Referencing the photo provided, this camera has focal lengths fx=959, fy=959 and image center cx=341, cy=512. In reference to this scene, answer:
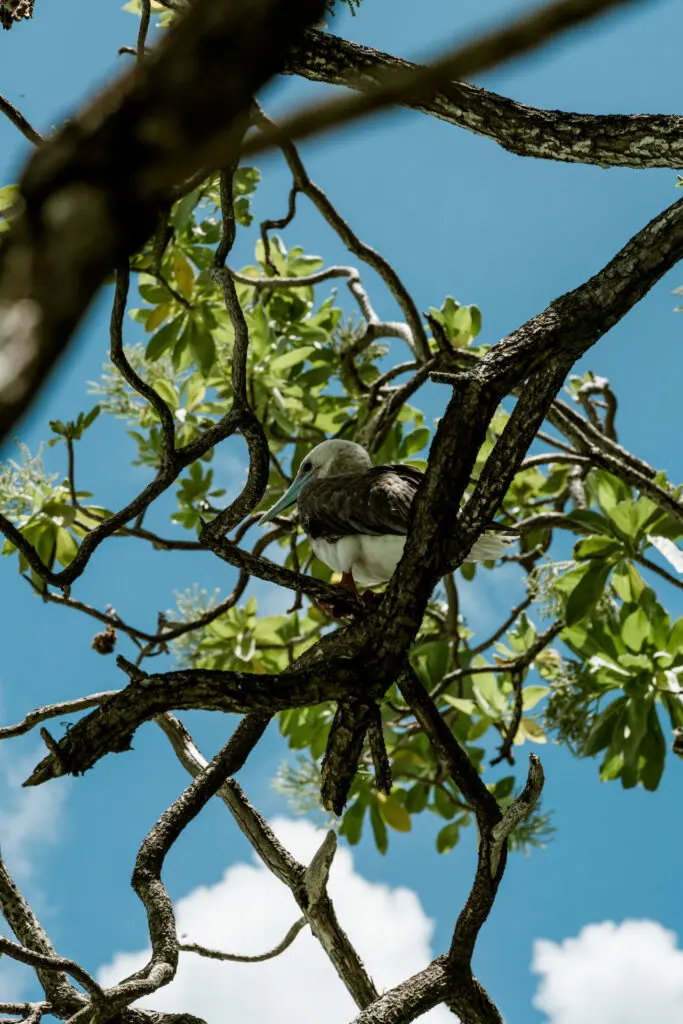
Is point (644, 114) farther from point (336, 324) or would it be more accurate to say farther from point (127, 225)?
point (336, 324)

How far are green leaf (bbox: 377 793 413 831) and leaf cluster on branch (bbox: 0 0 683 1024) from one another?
0.01 meters

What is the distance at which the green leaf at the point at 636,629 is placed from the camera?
4016 mm

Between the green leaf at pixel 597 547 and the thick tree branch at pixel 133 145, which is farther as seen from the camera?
the green leaf at pixel 597 547

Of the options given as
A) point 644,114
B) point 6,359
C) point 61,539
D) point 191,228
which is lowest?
point 6,359

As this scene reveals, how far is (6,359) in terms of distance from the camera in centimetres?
70

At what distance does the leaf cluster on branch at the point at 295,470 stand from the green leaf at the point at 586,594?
1 centimetres

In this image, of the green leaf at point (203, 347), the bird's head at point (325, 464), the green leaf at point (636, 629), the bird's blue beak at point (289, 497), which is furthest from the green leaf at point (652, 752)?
the green leaf at point (203, 347)

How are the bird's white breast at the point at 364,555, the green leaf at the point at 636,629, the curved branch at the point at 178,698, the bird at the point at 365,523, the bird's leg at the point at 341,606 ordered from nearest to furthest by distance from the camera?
the curved branch at the point at 178,698
the bird's leg at the point at 341,606
the bird at the point at 365,523
the bird's white breast at the point at 364,555
the green leaf at the point at 636,629

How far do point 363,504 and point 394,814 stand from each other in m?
2.18

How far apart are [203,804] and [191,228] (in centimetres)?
294

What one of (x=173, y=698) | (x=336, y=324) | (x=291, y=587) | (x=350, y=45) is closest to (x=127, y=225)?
(x=173, y=698)

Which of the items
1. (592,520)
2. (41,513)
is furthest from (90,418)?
(592,520)

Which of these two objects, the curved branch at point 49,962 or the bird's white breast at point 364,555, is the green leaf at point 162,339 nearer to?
the bird's white breast at point 364,555

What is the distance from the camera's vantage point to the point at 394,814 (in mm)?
4988
